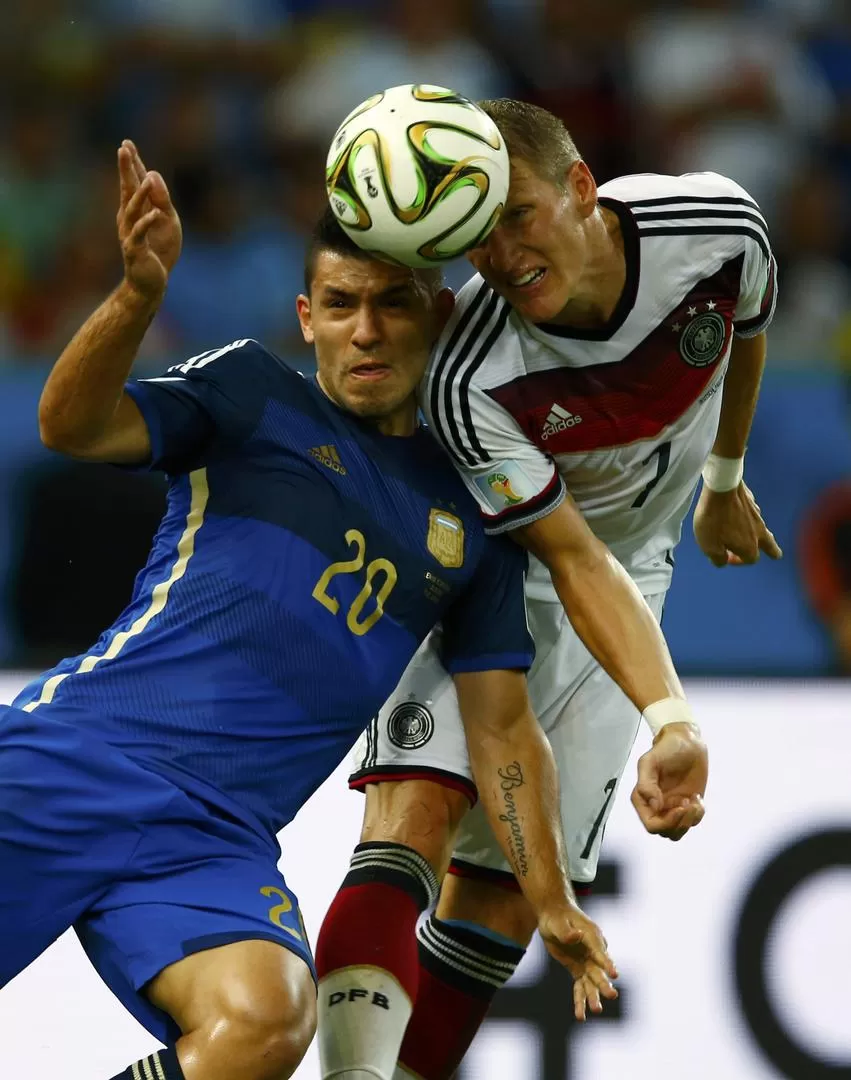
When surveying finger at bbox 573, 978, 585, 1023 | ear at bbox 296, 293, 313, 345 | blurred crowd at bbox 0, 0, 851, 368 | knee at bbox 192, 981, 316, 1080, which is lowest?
knee at bbox 192, 981, 316, 1080

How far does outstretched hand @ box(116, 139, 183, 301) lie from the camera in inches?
116

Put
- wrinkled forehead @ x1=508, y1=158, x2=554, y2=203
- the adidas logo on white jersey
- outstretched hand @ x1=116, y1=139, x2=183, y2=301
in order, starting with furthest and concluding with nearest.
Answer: the adidas logo on white jersey → wrinkled forehead @ x1=508, y1=158, x2=554, y2=203 → outstretched hand @ x1=116, y1=139, x2=183, y2=301

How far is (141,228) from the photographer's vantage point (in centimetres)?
296

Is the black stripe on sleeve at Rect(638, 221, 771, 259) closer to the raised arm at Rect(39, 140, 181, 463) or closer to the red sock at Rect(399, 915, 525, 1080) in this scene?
the raised arm at Rect(39, 140, 181, 463)

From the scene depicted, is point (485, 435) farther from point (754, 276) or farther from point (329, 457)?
point (754, 276)

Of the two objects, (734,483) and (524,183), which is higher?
(734,483)

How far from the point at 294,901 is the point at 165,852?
0.27m

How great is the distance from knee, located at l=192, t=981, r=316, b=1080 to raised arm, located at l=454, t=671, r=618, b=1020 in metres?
0.74

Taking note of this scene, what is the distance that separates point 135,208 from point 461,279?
4.01m

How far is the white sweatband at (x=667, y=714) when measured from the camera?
3.31m

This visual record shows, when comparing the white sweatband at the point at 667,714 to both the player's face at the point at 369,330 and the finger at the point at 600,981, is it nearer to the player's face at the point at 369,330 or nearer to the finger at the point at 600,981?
the finger at the point at 600,981

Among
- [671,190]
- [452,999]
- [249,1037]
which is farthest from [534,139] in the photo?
[452,999]

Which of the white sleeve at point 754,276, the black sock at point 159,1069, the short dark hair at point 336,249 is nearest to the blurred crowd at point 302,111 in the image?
the white sleeve at point 754,276

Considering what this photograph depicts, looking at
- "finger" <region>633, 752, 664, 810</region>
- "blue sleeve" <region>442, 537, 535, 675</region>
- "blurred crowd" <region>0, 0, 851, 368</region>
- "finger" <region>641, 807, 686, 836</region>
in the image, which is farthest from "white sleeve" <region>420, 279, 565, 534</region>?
"blurred crowd" <region>0, 0, 851, 368</region>
